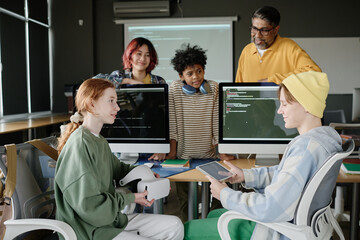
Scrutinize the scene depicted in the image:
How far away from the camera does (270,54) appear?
280 centimetres

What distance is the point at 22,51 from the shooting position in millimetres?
5180

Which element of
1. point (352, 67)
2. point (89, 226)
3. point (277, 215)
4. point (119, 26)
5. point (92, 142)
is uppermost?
point (119, 26)

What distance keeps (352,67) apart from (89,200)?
220 inches

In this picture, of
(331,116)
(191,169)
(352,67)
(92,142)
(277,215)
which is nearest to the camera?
(277,215)

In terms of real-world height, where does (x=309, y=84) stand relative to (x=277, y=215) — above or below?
above

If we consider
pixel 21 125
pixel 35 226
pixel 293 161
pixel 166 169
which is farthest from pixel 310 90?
pixel 21 125

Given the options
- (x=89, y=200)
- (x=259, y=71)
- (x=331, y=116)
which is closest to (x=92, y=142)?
(x=89, y=200)

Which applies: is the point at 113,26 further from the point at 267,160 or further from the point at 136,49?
the point at 267,160

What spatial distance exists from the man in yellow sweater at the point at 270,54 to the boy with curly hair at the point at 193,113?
0.54 metres

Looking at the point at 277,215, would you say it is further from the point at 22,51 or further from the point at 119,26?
the point at 119,26

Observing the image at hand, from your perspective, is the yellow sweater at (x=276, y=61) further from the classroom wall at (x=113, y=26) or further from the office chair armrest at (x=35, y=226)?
the classroom wall at (x=113, y=26)

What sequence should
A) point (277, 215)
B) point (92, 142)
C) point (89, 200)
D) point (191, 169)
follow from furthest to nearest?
point (191, 169)
point (92, 142)
point (89, 200)
point (277, 215)

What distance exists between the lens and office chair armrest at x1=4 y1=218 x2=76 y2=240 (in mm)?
1267

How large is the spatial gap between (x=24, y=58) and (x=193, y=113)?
12.8 feet
